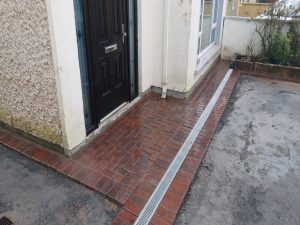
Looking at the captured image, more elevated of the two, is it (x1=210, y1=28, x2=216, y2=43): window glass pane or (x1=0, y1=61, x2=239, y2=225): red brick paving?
(x1=210, y1=28, x2=216, y2=43): window glass pane

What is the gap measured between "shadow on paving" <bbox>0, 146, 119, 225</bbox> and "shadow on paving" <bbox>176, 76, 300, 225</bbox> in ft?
2.98

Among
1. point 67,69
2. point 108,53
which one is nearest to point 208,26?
point 108,53

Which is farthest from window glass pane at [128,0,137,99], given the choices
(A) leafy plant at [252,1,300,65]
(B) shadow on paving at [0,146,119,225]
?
(A) leafy plant at [252,1,300,65]

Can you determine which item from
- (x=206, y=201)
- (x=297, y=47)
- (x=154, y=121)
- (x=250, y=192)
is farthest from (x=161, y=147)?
(x=297, y=47)

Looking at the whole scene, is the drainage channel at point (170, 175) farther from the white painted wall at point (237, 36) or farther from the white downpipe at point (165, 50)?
the white painted wall at point (237, 36)

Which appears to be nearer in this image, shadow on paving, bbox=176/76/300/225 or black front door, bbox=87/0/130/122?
shadow on paving, bbox=176/76/300/225

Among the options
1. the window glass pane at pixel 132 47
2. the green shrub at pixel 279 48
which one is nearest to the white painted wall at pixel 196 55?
the window glass pane at pixel 132 47

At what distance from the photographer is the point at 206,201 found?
298 cm

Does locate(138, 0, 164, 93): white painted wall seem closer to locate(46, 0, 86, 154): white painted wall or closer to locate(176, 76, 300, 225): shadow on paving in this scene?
locate(176, 76, 300, 225): shadow on paving

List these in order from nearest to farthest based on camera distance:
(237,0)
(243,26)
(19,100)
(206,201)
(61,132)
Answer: (206,201), (61,132), (19,100), (243,26), (237,0)

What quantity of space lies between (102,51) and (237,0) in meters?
8.35

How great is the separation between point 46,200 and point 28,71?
152 cm

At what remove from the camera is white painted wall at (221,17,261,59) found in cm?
700

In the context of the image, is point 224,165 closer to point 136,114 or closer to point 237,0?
point 136,114
